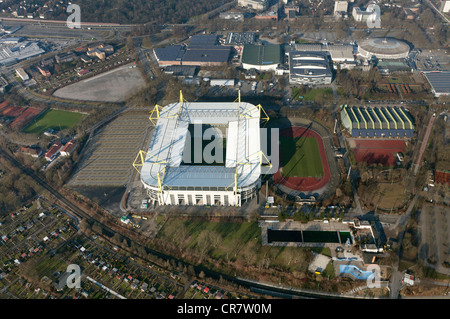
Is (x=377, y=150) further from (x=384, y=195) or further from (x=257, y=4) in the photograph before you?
(x=257, y=4)

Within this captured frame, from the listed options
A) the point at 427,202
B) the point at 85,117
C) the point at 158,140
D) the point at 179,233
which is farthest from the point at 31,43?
the point at 427,202

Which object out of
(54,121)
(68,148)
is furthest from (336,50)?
(54,121)

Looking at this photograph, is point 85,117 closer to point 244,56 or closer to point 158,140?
point 158,140

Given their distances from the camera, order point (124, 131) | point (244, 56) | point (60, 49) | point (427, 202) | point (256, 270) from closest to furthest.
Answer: point (256, 270)
point (427, 202)
point (124, 131)
point (244, 56)
point (60, 49)

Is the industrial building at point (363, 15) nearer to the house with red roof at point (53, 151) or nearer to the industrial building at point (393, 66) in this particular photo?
the industrial building at point (393, 66)

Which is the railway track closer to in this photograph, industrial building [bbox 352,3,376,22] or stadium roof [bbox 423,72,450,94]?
stadium roof [bbox 423,72,450,94]

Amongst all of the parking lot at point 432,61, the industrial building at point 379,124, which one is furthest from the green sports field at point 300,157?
the parking lot at point 432,61
